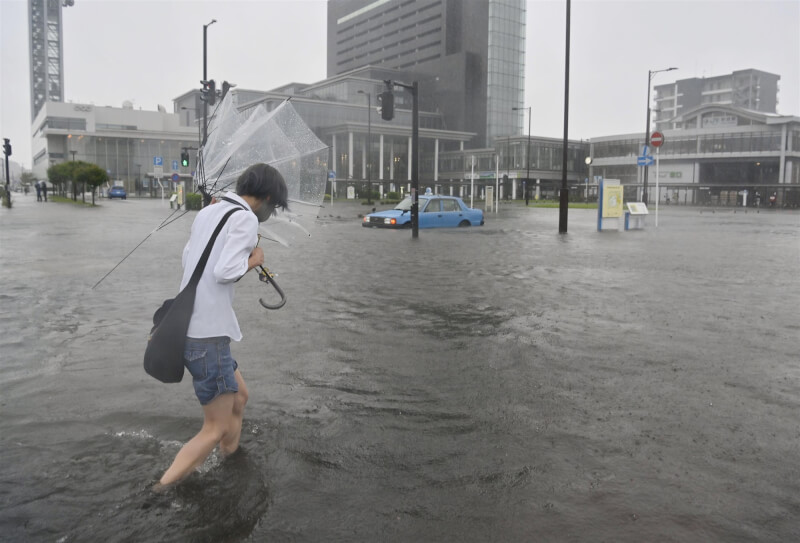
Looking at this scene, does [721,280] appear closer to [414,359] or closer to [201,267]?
[414,359]

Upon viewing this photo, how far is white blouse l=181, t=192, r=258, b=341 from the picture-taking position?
3.32 metres

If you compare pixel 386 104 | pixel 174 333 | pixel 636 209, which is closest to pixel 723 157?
pixel 636 209

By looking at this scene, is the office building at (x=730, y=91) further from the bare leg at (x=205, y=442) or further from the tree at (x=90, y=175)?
the bare leg at (x=205, y=442)

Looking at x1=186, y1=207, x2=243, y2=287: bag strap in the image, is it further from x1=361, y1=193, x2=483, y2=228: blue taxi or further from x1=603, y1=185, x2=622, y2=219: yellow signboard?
x1=603, y1=185, x2=622, y2=219: yellow signboard

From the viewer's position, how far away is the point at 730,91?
141m

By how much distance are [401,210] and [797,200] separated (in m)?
53.2

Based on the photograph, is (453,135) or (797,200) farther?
(453,135)

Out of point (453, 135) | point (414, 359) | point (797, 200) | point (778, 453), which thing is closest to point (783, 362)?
point (778, 453)

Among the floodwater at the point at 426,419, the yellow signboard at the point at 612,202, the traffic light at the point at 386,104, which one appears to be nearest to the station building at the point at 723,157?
the yellow signboard at the point at 612,202

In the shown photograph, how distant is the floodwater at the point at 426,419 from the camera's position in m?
3.35

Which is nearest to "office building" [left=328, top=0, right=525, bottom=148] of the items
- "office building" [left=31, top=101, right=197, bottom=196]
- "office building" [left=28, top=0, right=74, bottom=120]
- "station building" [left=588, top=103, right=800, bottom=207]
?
"station building" [left=588, top=103, right=800, bottom=207]

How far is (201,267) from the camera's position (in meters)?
3.44

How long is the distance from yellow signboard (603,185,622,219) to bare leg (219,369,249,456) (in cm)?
2391

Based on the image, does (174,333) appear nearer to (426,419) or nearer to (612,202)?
(426,419)
